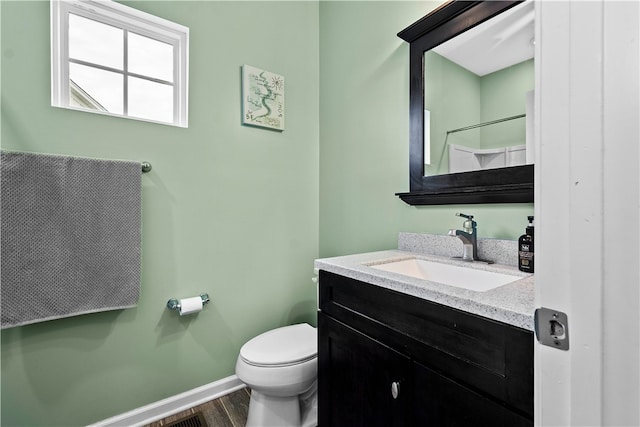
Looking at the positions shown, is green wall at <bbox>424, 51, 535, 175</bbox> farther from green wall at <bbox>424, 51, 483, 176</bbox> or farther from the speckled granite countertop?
the speckled granite countertop

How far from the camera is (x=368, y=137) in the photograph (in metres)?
1.75

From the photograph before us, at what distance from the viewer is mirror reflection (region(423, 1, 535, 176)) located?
113cm

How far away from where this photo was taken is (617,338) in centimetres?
34

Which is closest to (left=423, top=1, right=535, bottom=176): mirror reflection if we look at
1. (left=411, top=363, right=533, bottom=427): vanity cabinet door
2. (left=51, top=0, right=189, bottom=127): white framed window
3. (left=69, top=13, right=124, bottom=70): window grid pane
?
(left=411, top=363, right=533, bottom=427): vanity cabinet door

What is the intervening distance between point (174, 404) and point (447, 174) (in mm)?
1821

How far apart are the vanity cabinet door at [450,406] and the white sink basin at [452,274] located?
14.2 inches

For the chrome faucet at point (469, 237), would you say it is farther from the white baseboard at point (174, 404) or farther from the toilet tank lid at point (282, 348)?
the white baseboard at point (174, 404)

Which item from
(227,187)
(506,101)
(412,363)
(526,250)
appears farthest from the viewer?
(227,187)

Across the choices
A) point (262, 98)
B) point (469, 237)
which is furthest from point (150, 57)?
point (469, 237)

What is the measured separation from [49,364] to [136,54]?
5.04ft

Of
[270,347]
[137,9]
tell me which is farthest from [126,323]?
[137,9]

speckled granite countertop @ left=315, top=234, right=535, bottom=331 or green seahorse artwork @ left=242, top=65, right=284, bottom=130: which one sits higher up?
green seahorse artwork @ left=242, top=65, right=284, bottom=130

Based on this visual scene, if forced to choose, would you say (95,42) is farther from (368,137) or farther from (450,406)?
(450,406)

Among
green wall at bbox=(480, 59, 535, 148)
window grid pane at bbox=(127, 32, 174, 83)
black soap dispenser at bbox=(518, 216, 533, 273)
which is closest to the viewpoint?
black soap dispenser at bbox=(518, 216, 533, 273)
